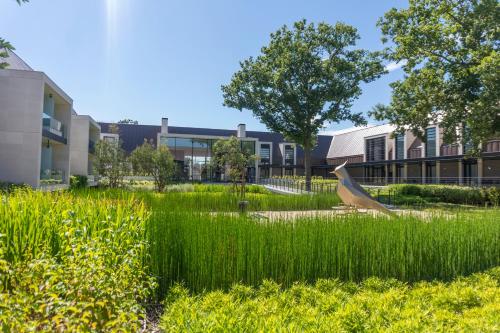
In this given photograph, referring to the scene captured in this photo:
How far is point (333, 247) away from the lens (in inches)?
178

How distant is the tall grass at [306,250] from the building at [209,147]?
30.1 metres

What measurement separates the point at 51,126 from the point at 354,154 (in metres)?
32.5

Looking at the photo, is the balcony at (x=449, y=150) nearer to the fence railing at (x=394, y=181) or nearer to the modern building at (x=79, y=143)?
the fence railing at (x=394, y=181)

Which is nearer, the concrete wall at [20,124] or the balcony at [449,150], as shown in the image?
the concrete wall at [20,124]

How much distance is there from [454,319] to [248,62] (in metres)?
21.4

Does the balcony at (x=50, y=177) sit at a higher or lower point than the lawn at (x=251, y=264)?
higher

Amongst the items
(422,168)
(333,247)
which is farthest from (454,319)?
(422,168)

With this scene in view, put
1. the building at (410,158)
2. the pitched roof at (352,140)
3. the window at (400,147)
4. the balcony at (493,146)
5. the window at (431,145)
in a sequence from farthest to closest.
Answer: the pitched roof at (352,140)
the window at (400,147)
the window at (431,145)
the building at (410,158)
the balcony at (493,146)

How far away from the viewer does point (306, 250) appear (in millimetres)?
4398

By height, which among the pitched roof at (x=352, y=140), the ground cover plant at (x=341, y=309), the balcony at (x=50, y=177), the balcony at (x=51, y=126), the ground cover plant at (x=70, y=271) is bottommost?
the ground cover plant at (x=341, y=309)

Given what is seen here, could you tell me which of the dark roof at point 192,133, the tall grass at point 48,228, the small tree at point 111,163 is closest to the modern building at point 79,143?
the small tree at point 111,163

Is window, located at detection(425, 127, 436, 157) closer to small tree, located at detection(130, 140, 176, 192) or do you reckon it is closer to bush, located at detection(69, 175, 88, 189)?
small tree, located at detection(130, 140, 176, 192)

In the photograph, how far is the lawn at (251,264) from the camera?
279 centimetres

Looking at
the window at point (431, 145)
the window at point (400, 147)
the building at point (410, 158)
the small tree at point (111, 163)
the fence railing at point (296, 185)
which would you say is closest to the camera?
the small tree at point (111, 163)
